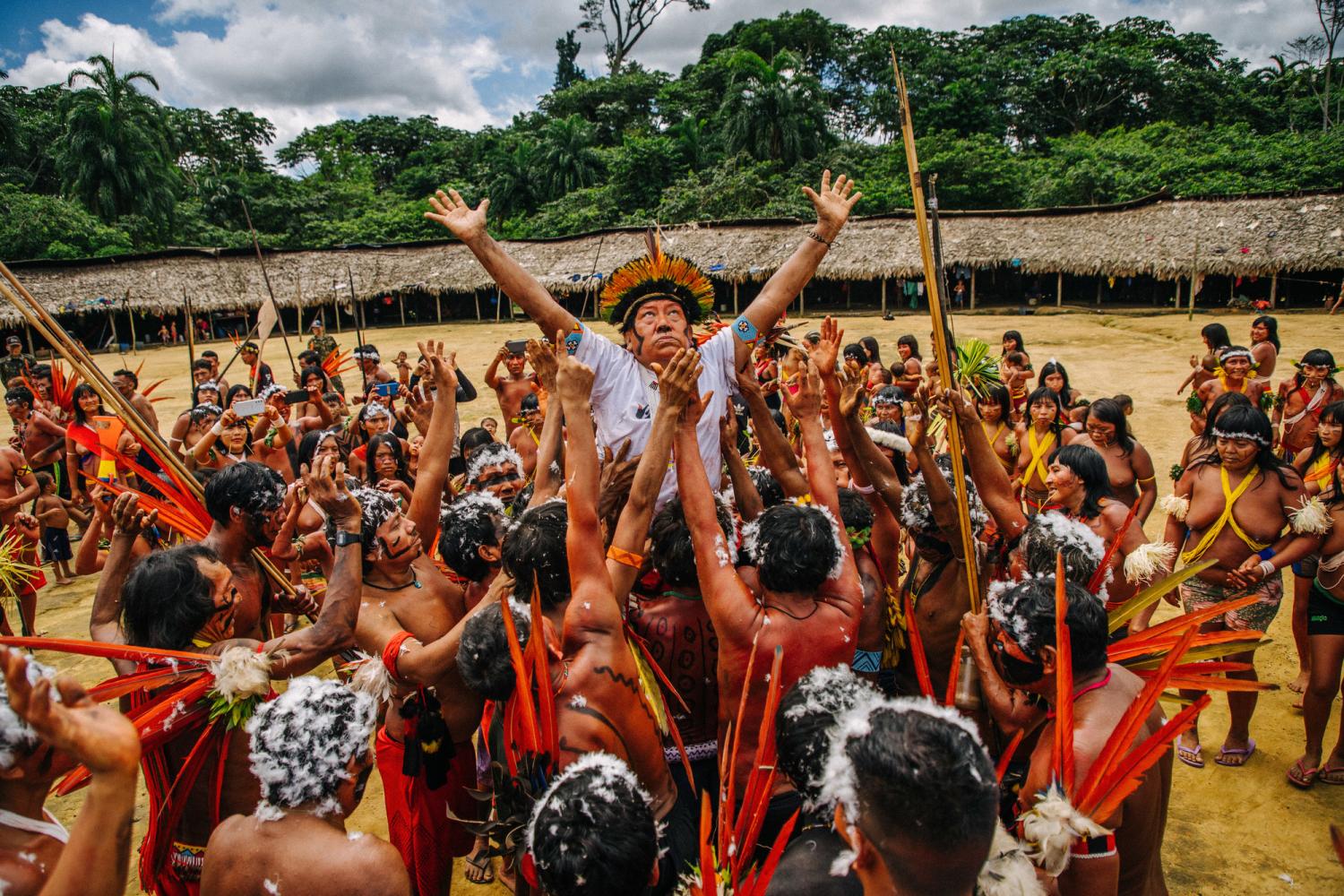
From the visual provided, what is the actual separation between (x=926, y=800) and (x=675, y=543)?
→ 156cm

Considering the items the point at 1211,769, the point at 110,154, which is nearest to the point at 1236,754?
the point at 1211,769

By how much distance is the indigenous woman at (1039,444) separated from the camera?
6215 mm

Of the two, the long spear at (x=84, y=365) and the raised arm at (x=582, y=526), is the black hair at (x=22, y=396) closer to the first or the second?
the long spear at (x=84, y=365)

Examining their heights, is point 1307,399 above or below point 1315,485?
above

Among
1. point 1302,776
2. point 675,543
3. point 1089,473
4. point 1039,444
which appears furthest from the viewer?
point 1039,444

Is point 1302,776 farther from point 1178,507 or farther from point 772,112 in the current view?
point 772,112

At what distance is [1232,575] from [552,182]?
133 feet

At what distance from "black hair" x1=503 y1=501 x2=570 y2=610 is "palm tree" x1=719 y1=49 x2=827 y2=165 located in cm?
3796

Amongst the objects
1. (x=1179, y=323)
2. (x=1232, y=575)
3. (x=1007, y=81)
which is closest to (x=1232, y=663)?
(x=1232, y=575)

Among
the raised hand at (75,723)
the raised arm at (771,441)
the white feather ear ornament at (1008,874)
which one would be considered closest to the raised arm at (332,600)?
the raised hand at (75,723)

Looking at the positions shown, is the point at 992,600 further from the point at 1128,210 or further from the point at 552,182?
the point at 552,182

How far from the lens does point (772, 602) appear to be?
2656 millimetres

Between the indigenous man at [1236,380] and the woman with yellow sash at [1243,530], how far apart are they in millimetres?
→ 2776

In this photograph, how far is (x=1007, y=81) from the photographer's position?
44.1m
